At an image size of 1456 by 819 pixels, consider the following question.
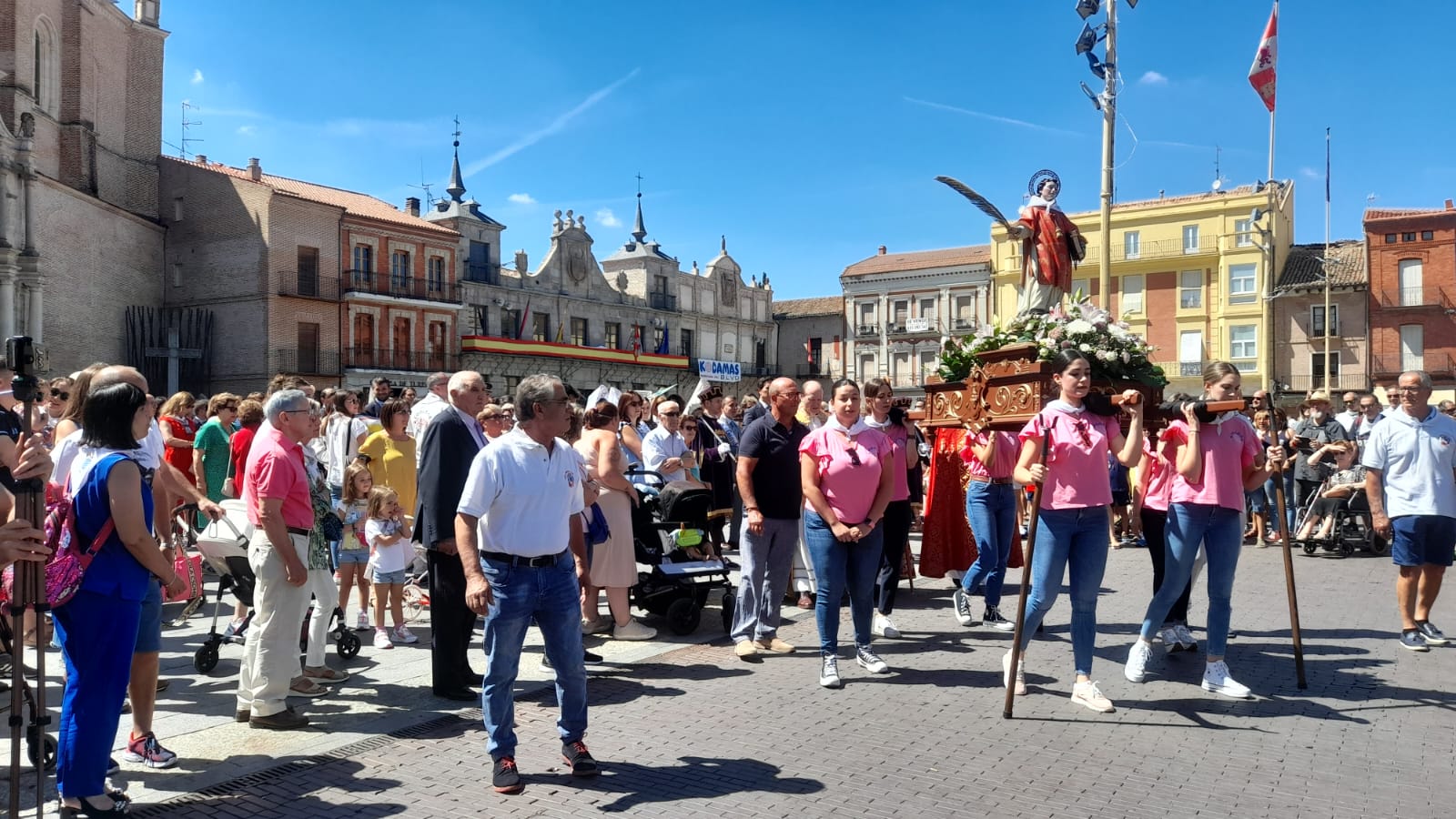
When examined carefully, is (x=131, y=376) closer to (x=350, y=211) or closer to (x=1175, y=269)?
(x=350, y=211)

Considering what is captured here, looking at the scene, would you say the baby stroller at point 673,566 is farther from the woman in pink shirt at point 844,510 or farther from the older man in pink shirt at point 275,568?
the older man in pink shirt at point 275,568

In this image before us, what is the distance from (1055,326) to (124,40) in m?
45.7

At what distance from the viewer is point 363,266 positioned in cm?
4522

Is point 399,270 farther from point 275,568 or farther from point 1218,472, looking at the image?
point 1218,472

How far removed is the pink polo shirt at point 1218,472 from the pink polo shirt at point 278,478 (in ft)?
17.0

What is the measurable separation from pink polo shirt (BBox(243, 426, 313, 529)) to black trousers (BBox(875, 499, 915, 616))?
4450 mm

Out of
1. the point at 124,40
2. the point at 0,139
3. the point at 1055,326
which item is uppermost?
the point at 124,40

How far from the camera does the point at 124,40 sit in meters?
42.4

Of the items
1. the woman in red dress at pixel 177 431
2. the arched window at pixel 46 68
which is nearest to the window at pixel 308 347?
the arched window at pixel 46 68

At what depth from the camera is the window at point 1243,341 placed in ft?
158

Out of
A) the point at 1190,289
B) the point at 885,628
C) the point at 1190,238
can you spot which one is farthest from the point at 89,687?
the point at 1190,238

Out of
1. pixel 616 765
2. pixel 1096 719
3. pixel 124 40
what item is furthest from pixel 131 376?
pixel 124 40

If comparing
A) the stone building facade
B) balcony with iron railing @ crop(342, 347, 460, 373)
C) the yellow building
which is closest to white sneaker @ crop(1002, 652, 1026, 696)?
the stone building facade

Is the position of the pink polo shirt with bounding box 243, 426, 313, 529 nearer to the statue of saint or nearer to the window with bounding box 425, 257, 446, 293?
the statue of saint
